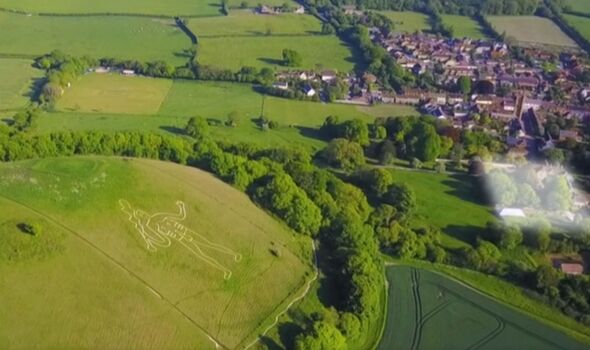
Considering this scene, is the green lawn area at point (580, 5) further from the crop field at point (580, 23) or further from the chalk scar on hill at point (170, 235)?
the chalk scar on hill at point (170, 235)

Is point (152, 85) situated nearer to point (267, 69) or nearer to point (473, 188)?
point (267, 69)

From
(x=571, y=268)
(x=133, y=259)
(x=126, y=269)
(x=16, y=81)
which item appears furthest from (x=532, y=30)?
(x=126, y=269)

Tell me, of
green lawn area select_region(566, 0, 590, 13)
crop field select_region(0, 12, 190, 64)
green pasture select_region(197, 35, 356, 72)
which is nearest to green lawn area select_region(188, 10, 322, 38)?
green pasture select_region(197, 35, 356, 72)

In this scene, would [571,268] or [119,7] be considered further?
[119,7]

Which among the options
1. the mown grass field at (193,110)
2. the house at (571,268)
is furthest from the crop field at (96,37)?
the house at (571,268)

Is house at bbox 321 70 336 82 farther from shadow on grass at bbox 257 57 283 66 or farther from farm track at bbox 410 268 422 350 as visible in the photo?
farm track at bbox 410 268 422 350

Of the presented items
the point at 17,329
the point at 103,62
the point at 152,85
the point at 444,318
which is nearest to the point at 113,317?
the point at 17,329

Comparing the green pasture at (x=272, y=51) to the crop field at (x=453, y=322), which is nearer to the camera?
the crop field at (x=453, y=322)

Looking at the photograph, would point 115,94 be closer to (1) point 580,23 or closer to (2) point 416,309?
(2) point 416,309
